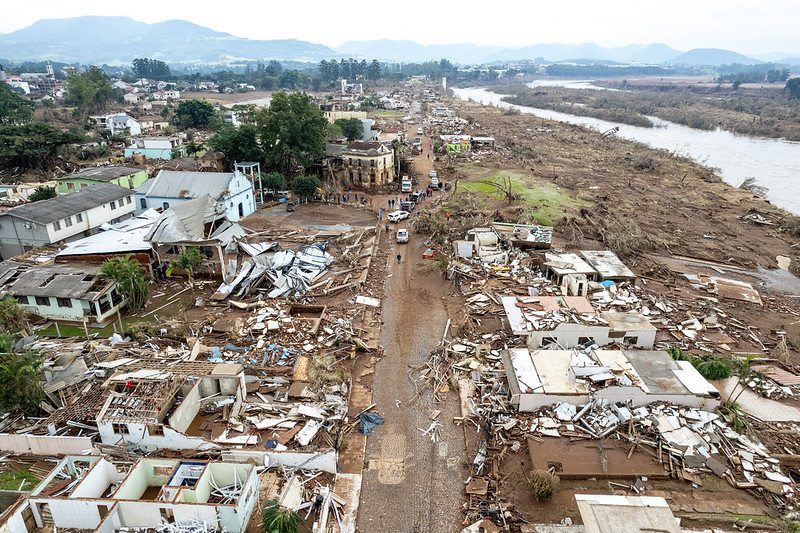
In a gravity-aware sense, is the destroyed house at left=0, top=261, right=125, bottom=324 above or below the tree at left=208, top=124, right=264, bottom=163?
below

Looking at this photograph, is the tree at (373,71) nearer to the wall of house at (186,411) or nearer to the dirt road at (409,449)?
the dirt road at (409,449)

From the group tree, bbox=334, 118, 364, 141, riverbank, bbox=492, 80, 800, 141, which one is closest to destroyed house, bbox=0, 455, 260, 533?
tree, bbox=334, 118, 364, 141

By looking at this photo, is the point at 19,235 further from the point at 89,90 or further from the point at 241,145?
the point at 89,90

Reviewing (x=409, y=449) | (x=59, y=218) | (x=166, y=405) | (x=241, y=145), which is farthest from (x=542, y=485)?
(x=241, y=145)

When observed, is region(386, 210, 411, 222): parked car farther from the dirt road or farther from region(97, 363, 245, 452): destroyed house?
region(97, 363, 245, 452): destroyed house

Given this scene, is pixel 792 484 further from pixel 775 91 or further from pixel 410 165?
pixel 775 91

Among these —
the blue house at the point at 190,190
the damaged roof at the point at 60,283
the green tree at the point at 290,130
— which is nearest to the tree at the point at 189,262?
the damaged roof at the point at 60,283

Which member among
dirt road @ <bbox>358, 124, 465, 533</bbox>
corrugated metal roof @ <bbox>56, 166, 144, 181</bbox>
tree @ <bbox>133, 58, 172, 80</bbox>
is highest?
tree @ <bbox>133, 58, 172, 80</bbox>

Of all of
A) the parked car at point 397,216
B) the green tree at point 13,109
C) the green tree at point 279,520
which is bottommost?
the green tree at point 279,520
